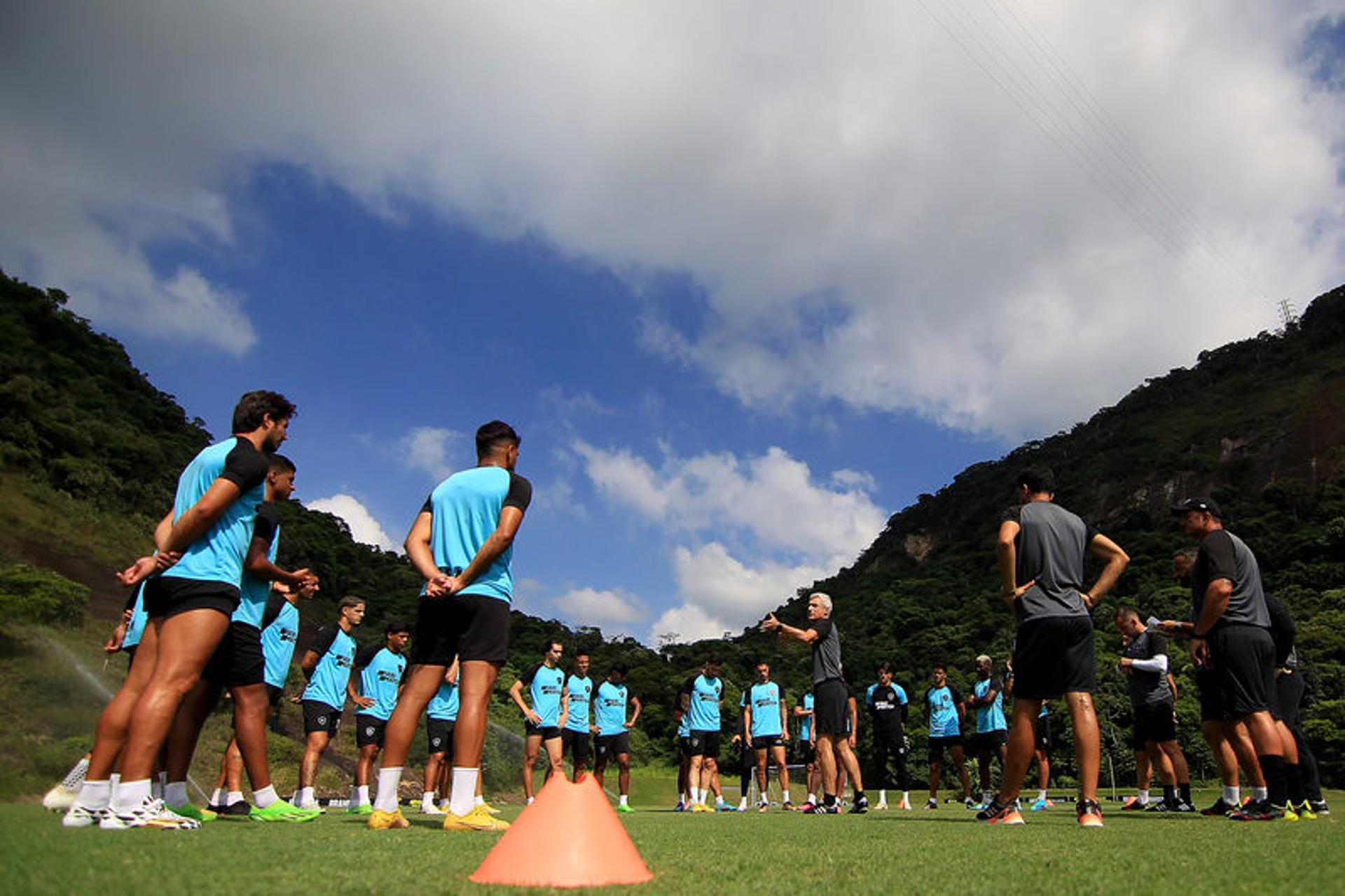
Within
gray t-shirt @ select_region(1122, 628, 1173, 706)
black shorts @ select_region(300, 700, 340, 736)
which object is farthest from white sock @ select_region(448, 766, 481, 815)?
gray t-shirt @ select_region(1122, 628, 1173, 706)

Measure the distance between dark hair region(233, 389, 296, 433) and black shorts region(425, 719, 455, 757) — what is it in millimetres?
6334

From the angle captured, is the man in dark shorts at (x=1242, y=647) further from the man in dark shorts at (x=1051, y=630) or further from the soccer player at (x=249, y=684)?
the soccer player at (x=249, y=684)

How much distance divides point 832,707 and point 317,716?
5.33 m

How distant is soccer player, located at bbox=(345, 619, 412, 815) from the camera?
9.81m

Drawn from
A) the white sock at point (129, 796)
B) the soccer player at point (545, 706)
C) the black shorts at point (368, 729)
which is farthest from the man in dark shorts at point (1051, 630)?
the soccer player at point (545, 706)

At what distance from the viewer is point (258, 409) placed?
4.41 meters

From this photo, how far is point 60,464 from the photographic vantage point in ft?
131

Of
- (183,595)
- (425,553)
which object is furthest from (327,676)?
(183,595)

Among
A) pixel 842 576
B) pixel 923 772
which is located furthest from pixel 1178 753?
pixel 842 576

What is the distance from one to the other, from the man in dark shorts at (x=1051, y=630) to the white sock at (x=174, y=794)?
491 centimetres

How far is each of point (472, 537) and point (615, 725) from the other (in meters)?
10.6

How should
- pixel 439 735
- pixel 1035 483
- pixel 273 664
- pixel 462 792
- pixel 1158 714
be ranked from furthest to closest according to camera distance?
pixel 439 735 < pixel 1158 714 < pixel 273 664 < pixel 1035 483 < pixel 462 792

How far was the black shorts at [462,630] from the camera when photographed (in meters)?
4.55

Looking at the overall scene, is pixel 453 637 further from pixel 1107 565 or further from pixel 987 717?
pixel 987 717
